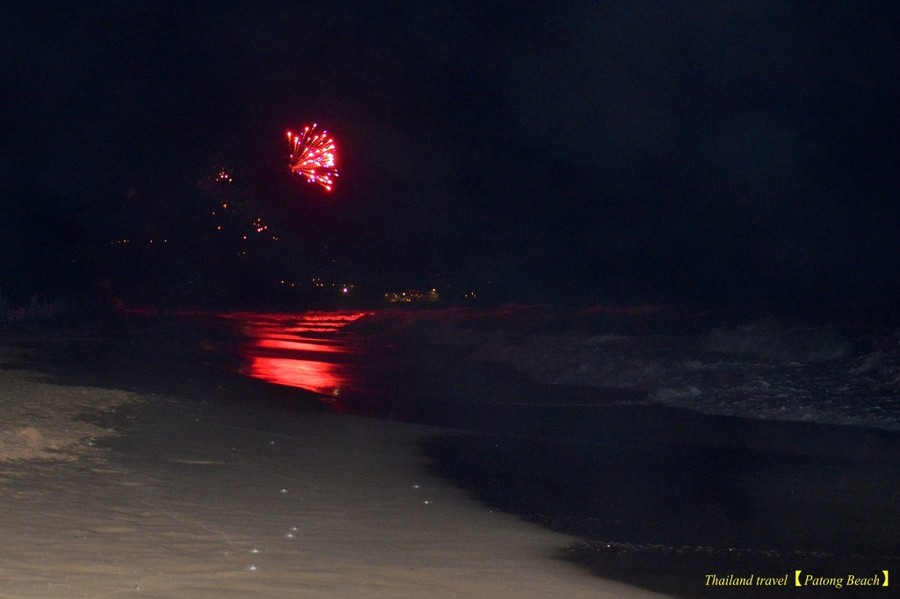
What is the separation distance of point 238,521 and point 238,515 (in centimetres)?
24

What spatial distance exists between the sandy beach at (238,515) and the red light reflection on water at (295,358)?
6241 millimetres

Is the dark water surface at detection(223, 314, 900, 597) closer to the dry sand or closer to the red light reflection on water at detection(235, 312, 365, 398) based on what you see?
the red light reflection on water at detection(235, 312, 365, 398)

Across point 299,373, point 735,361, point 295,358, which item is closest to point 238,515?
point 299,373

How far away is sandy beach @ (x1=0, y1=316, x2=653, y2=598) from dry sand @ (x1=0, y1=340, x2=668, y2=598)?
0.8 inches

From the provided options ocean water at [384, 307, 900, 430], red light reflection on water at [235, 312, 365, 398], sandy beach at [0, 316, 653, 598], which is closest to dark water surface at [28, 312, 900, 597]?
red light reflection on water at [235, 312, 365, 398]

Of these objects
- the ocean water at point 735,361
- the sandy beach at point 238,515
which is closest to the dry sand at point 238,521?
the sandy beach at point 238,515

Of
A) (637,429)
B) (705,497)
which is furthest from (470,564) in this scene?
(637,429)

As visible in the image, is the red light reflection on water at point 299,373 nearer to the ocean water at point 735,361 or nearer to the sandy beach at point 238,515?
the ocean water at point 735,361

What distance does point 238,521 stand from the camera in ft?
26.0

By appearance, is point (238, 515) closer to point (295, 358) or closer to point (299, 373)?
point (299, 373)

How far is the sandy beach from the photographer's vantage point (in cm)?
617

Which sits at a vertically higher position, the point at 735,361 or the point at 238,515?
the point at 735,361

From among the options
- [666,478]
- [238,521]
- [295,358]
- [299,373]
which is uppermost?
[295,358]

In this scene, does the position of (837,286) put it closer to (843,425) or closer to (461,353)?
(461,353)
